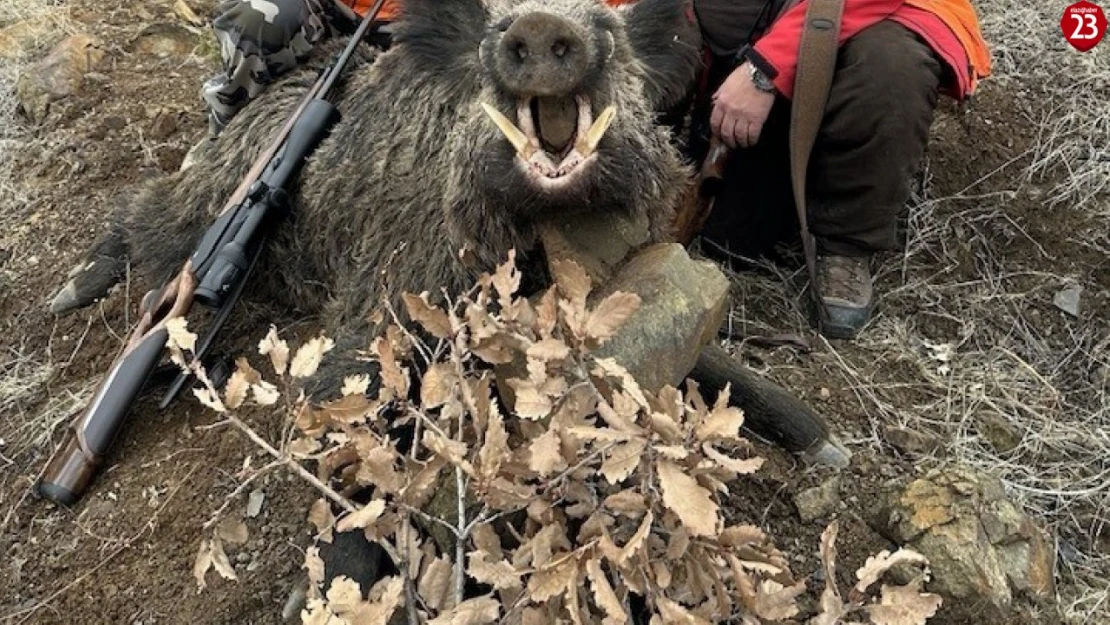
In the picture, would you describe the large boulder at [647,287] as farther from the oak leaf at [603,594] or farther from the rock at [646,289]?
the oak leaf at [603,594]

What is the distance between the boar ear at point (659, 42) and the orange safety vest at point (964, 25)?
0.99m

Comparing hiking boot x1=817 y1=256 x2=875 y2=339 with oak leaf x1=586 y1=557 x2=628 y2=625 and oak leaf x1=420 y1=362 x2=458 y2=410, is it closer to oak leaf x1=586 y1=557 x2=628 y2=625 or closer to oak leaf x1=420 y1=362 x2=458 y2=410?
oak leaf x1=420 y1=362 x2=458 y2=410

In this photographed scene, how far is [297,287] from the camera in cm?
369

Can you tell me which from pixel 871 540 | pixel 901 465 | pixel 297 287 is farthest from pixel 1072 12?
pixel 297 287

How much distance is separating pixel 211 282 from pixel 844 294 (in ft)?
7.33

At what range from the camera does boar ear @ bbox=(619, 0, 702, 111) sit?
288cm

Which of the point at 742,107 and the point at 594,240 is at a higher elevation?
the point at 594,240

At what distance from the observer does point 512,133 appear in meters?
2.33

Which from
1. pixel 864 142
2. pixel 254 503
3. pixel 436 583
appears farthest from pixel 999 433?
pixel 254 503

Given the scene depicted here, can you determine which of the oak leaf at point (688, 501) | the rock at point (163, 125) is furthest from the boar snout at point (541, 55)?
the rock at point (163, 125)

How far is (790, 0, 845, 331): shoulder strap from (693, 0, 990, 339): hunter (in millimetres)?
44

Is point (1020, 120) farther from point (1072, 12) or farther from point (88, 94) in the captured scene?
point (88, 94)

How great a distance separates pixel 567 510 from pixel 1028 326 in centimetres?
253

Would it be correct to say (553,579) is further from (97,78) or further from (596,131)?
(97,78)
